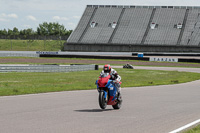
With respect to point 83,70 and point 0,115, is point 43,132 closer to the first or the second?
point 0,115

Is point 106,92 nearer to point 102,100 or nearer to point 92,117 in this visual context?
point 102,100

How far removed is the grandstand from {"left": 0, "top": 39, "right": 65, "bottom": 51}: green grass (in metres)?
6.31

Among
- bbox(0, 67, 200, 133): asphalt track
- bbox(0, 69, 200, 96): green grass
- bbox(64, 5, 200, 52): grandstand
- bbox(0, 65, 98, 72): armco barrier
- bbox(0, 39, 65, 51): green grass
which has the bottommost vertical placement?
bbox(0, 69, 200, 96): green grass

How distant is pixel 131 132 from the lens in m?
8.41

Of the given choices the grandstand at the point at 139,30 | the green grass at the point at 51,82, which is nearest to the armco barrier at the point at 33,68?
the green grass at the point at 51,82

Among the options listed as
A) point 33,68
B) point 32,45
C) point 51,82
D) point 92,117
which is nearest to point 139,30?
point 32,45

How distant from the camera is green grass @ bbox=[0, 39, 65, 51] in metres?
89.4

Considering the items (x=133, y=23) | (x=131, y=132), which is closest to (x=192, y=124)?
(x=131, y=132)

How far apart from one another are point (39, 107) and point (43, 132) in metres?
4.40

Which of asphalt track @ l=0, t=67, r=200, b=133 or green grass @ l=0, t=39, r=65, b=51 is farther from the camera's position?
green grass @ l=0, t=39, r=65, b=51

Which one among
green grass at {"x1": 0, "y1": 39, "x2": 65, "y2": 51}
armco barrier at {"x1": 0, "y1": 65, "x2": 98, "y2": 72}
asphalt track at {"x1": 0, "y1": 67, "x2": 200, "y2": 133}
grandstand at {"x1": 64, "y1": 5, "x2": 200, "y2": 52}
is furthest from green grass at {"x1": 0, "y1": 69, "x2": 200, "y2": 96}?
green grass at {"x1": 0, "y1": 39, "x2": 65, "y2": 51}

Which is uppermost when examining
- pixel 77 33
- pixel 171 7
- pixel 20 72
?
pixel 171 7

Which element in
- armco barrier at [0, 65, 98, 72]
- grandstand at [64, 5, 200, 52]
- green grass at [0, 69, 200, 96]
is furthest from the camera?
grandstand at [64, 5, 200, 52]

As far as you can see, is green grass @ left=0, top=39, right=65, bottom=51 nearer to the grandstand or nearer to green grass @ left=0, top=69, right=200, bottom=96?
the grandstand
